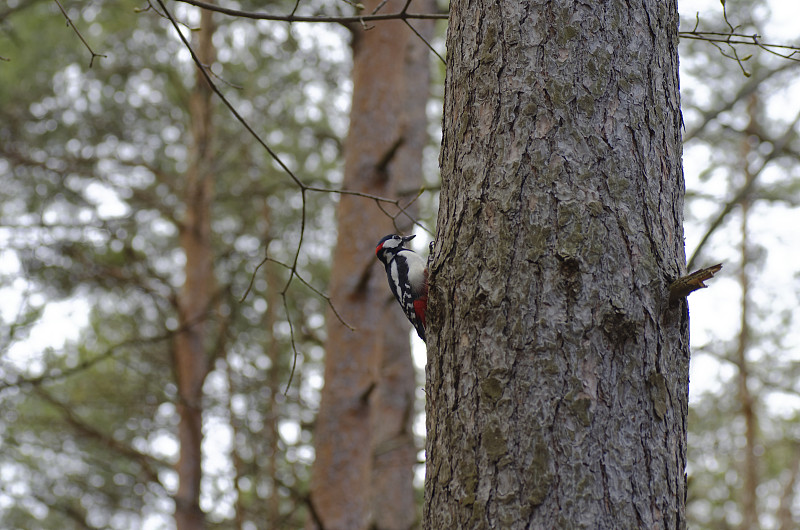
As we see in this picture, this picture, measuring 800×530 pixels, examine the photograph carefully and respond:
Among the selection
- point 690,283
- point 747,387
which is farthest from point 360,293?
point 747,387

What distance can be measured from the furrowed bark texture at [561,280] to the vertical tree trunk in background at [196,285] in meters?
5.83

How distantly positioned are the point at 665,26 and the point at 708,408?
29.8 feet

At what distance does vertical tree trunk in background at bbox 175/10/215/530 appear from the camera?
736 centimetres

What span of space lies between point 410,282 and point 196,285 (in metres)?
4.19

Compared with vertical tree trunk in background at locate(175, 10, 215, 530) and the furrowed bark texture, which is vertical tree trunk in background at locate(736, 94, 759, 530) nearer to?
vertical tree trunk in background at locate(175, 10, 215, 530)

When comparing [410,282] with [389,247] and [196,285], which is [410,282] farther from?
[196,285]

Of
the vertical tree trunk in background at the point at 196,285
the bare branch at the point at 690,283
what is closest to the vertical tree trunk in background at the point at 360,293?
the vertical tree trunk in background at the point at 196,285

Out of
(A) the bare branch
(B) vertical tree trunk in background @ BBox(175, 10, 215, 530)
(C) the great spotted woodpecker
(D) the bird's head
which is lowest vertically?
(A) the bare branch

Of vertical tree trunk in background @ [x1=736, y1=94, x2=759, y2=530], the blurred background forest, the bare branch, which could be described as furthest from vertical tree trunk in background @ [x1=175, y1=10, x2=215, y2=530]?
the bare branch

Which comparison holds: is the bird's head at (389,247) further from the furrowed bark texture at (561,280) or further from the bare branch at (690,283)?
the bare branch at (690,283)

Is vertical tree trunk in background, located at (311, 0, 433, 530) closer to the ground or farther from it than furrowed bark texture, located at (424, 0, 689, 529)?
farther from it

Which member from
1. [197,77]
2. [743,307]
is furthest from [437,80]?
[743,307]

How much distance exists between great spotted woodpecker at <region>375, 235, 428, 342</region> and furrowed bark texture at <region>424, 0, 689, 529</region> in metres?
1.73

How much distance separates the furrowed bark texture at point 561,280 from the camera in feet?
5.37
